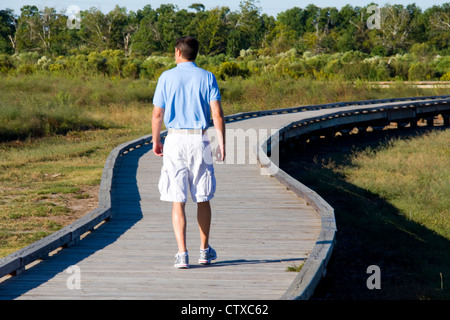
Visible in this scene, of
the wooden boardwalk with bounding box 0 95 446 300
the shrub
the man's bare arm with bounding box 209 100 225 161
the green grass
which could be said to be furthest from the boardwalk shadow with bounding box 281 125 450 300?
the shrub

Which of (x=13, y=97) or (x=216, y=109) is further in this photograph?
(x=13, y=97)

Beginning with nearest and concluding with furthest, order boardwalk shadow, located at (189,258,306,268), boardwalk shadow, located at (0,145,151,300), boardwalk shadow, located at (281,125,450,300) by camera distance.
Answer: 1. boardwalk shadow, located at (0,145,151,300)
2. boardwalk shadow, located at (189,258,306,268)
3. boardwalk shadow, located at (281,125,450,300)

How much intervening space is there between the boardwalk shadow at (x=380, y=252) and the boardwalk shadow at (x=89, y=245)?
220 centimetres

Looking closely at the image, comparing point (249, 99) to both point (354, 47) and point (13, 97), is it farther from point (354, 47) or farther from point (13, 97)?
point (354, 47)

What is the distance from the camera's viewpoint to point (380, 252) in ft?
28.1

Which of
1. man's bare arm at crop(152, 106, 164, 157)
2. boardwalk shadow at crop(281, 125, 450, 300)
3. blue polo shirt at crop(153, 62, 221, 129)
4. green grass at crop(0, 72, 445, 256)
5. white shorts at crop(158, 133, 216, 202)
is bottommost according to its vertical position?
boardwalk shadow at crop(281, 125, 450, 300)

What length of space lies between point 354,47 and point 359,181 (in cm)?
6504

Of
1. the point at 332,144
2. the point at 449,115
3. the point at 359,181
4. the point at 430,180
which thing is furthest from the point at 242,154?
the point at 449,115

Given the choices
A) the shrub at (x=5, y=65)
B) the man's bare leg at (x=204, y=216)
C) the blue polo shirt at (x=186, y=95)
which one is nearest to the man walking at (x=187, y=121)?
the blue polo shirt at (x=186, y=95)

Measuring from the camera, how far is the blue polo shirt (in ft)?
16.1

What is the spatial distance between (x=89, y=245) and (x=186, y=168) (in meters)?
→ 1.71

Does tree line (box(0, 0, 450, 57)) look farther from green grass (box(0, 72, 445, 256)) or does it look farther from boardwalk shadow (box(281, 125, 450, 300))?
boardwalk shadow (box(281, 125, 450, 300))

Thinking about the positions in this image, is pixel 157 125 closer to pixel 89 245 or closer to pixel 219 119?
pixel 219 119
